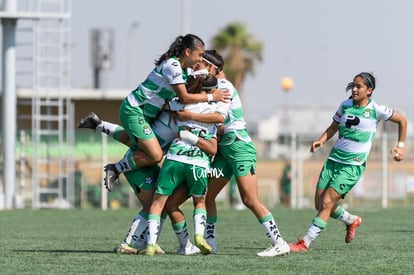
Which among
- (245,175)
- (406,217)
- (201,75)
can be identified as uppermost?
(201,75)

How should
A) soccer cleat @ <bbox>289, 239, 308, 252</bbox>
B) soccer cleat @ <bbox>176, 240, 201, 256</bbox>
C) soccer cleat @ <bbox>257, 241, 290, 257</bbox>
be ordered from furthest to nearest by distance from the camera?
soccer cleat @ <bbox>289, 239, 308, 252</bbox> → soccer cleat @ <bbox>176, 240, 201, 256</bbox> → soccer cleat @ <bbox>257, 241, 290, 257</bbox>

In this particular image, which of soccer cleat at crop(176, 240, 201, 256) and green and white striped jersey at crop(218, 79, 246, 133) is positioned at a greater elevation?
green and white striped jersey at crop(218, 79, 246, 133)

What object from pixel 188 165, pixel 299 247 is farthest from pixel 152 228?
pixel 299 247

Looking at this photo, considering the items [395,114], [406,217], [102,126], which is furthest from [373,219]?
[102,126]

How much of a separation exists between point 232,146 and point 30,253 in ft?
7.26

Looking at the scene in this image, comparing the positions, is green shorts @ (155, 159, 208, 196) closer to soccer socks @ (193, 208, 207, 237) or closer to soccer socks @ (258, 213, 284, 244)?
soccer socks @ (193, 208, 207, 237)

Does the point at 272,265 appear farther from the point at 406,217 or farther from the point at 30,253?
the point at 406,217

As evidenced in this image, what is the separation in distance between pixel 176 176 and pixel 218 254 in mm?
961

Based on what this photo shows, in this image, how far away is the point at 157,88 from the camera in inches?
409

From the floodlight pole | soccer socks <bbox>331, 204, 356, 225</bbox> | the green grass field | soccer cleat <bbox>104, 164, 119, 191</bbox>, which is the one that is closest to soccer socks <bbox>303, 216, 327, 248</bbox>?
the green grass field

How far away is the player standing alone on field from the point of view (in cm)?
1162

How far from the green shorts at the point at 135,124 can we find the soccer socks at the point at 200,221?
830 millimetres

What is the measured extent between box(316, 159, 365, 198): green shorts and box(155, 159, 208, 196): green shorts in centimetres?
187

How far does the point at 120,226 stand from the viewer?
17.3m
